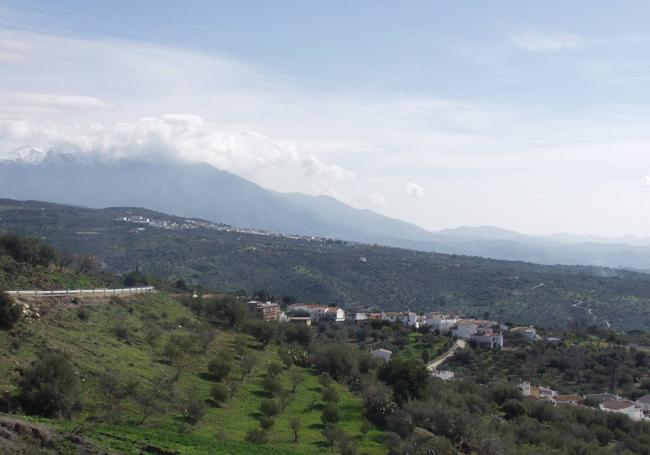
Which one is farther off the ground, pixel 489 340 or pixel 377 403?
pixel 377 403

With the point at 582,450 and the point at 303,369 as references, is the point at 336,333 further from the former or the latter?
the point at 582,450

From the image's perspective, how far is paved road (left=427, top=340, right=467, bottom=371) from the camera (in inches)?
2089

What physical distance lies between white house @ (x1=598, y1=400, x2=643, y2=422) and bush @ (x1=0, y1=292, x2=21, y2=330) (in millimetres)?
31647

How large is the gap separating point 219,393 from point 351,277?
81190 millimetres

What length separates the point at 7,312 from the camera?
2359cm

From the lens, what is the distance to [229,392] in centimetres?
2778

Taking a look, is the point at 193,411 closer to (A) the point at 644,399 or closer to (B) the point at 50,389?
(B) the point at 50,389

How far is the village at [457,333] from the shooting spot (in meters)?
40.8

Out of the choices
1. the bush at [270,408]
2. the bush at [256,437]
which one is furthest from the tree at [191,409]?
the bush at [270,408]

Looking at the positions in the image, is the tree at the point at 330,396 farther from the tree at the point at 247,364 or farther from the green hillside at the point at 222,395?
the tree at the point at 247,364

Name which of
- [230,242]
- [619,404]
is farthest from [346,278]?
[619,404]

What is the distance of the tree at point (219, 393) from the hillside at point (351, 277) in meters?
61.7

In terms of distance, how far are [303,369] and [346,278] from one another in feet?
228

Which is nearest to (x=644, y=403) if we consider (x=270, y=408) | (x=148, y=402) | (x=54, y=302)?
(x=270, y=408)
